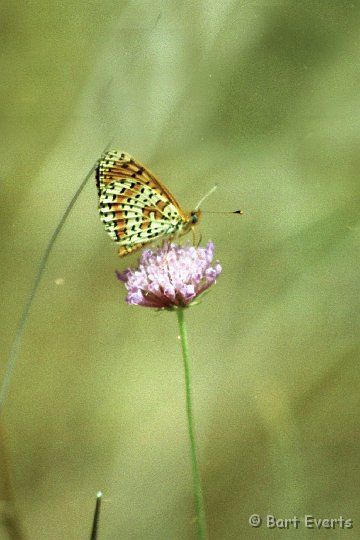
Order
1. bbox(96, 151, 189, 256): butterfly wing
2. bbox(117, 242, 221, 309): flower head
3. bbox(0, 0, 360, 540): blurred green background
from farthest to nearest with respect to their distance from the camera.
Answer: bbox(0, 0, 360, 540): blurred green background
bbox(96, 151, 189, 256): butterfly wing
bbox(117, 242, 221, 309): flower head

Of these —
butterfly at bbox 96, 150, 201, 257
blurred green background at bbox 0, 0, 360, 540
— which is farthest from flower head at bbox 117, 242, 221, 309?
blurred green background at bbox 0, 0, 360, 540

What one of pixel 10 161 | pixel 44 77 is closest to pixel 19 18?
pixel 44 77

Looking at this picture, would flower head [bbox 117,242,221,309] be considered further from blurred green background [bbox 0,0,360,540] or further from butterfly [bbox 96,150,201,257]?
blurred green background [bbox 0,0,360,540]

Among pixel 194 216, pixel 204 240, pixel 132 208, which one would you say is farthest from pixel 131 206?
pixel 204 240

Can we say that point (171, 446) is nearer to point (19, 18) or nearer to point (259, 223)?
point (259, 223)

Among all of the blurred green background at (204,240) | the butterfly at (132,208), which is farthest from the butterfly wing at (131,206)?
the blurred green background at (204,240)

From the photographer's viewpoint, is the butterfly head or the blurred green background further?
the blurred green background

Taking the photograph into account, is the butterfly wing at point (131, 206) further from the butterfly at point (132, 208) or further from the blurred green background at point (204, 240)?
the blurred green background at point (204, 240)
